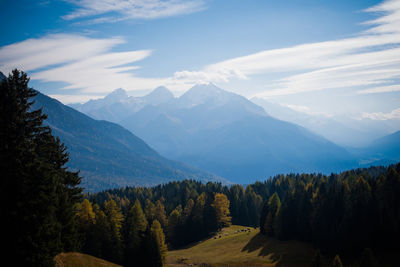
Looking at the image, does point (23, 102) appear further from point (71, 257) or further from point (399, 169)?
point (399, 169)

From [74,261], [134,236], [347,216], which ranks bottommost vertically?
[134,236]

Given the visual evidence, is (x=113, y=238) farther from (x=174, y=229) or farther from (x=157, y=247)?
(x=174, y=229)

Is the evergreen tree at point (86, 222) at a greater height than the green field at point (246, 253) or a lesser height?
greater

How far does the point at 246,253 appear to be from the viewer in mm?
81688

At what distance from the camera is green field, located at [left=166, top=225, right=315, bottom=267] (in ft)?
237

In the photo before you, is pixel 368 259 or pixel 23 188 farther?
pixel 368 259

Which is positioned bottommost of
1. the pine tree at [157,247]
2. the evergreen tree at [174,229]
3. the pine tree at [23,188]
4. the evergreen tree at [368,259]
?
the evergreen tree at [174,229]

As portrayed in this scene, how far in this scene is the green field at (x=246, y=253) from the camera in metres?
72.2

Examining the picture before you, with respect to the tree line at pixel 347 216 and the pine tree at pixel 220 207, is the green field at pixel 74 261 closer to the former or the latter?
the tree line at pixel 347 216

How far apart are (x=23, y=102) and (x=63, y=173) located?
45.3ft

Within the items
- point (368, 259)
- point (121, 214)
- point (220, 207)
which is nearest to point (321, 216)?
point (368, 259)

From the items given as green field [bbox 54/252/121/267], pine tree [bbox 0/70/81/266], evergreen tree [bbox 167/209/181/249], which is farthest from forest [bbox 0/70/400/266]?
green field [bbox 54/252/121/267]

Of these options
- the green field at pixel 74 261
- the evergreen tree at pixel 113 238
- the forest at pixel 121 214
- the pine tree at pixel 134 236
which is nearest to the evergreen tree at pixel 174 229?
the forest at pixel 121 214

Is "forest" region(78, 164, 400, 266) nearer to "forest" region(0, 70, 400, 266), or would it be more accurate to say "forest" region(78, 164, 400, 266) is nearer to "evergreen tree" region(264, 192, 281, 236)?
"evergreen tree" region(264, 192, 281, 236)
